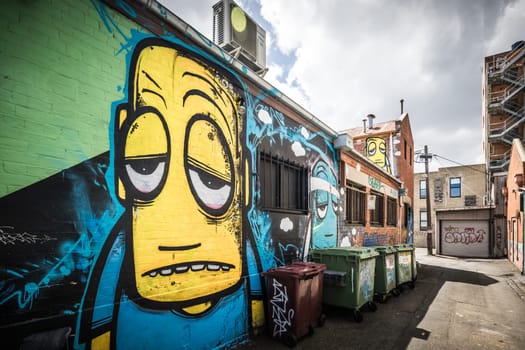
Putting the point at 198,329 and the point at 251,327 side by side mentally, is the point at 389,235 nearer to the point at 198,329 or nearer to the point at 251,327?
the point at 251,327

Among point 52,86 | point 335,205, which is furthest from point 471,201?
point 52,86

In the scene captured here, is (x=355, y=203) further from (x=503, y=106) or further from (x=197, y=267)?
(x=503, y=106)

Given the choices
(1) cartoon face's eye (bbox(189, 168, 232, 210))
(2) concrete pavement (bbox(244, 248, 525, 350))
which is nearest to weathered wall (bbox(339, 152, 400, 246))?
Result: (2) concrete pavement (bbox(244, 248, 525, 350))

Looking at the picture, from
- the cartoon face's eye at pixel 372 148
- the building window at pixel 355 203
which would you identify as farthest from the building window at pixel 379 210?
the cartoon face's eye at pixel 372 148

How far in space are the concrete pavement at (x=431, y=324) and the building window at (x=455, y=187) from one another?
2430cm

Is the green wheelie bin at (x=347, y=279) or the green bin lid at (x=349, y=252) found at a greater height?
the green bin lid at (x=349, y=252)

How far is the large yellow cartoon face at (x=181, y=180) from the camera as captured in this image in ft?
11.3

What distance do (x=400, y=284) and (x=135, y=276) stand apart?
25.3 ft

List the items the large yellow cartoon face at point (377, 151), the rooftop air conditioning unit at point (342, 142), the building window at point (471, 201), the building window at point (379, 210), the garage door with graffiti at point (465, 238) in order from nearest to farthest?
1. the rooftop air conditioning unit at point (342, 142)
2. the building window at point (379, 210)
3. the large yellow cartoon face at point (377, 151)
4. the garage door with graffiti at point (465, 238)
5. the building window at point (471, 201)

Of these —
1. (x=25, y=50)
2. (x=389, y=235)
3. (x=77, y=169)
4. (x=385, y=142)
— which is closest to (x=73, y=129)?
(x=77, y=169)

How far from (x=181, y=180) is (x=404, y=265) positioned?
7613 mm

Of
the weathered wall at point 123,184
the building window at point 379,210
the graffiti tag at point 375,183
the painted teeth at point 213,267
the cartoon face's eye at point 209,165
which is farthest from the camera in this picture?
the building window at point 379,210

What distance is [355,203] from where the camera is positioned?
10.4 meters

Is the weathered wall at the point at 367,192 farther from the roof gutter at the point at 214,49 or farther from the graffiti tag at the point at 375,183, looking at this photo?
the roof gutter at the point at 214,49
